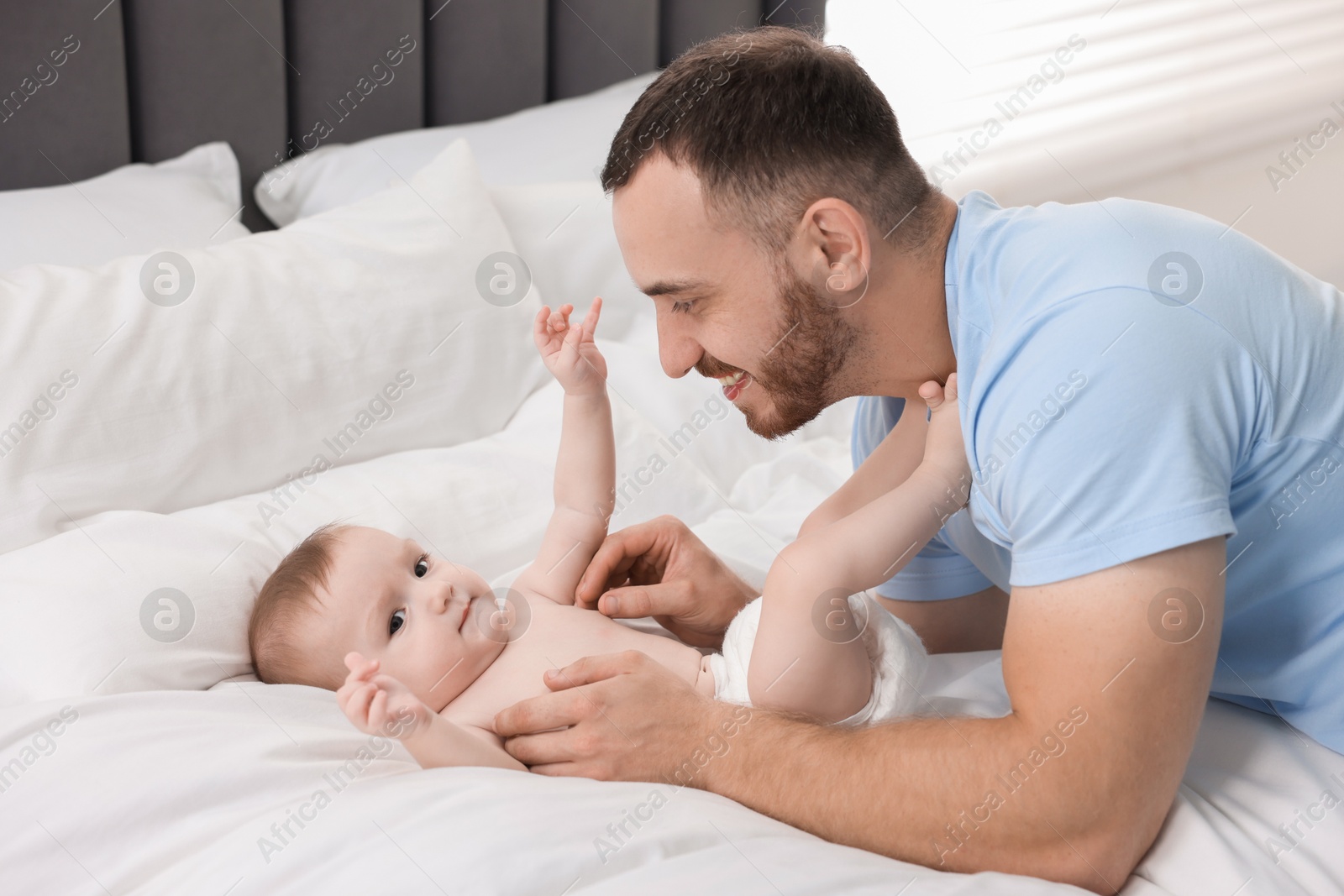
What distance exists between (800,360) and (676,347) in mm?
140

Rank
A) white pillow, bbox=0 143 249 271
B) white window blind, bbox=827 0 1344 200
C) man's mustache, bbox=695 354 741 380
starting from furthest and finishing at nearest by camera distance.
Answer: white window blind, bbox=827 0 1344 200, white pillow, bbox=0 143 249 271, man's mustache, bbox=695 354 741 380

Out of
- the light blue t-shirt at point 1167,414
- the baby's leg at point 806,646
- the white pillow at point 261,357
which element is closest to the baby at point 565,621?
the baby's leg at point 806,646

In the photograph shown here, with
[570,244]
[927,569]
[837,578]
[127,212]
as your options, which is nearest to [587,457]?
[837,578]

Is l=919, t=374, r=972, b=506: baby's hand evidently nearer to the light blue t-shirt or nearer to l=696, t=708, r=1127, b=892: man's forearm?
the light blue t-shirt

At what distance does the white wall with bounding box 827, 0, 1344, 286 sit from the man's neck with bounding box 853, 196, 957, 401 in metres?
1.51

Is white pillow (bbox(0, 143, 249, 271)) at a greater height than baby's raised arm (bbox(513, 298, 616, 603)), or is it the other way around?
white pillow (bbox(0, 143, 249, 271))

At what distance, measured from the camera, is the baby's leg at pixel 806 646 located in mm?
1028

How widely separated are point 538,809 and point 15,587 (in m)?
0.66

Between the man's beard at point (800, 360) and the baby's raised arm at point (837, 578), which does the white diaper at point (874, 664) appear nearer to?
the baby's raised arm at point (837, 578)

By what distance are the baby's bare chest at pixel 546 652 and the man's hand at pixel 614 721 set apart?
3.5 inches

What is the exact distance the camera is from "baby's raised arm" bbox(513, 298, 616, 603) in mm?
1259

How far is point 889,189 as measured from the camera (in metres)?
1.08

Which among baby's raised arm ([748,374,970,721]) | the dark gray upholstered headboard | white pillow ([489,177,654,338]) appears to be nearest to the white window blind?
the dark gray upholstered headboard

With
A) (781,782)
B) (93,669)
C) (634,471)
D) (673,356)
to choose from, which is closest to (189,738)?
(93,669)
